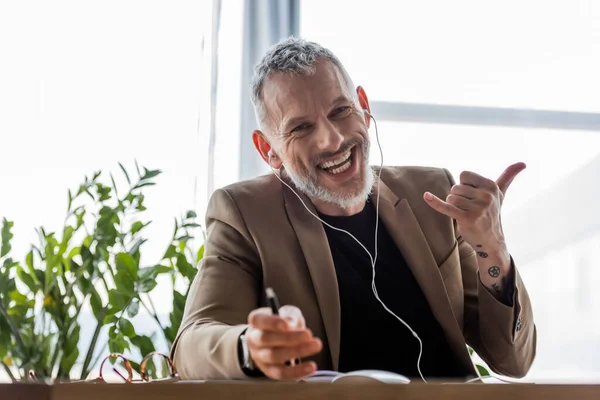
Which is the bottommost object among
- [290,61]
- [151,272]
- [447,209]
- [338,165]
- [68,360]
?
[68,360]

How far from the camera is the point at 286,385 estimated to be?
57 centimetres

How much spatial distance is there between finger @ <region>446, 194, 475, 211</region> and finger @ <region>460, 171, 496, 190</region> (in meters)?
0.04

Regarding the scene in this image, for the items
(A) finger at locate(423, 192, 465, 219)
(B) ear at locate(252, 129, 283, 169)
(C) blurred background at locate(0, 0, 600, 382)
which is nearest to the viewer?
(A) finger at locate(423, 192, 465, 219)

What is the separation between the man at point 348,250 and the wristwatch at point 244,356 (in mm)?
255

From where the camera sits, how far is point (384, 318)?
5.22 ft

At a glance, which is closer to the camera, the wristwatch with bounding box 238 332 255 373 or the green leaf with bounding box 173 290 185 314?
the wristwatch with bounding box 238 332 255 373

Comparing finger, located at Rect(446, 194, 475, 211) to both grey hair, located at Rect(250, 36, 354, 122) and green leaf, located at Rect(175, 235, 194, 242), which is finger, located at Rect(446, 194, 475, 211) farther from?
green leaf, located at Rect(175, 235, 194, 242)

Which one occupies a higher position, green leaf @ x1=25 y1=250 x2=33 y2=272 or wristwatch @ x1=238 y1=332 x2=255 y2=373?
green leaf @ x1=25 y1=250 x2=33 y2=272

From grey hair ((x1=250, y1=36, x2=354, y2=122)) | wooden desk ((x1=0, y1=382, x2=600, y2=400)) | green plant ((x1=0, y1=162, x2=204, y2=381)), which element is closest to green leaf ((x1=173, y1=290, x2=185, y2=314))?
green plant ((x1=0, y1=162, x2=204, y2=381))

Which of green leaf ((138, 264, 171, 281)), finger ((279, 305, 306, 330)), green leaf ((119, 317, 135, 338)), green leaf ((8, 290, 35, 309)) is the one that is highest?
finger ((279, 305, 306, 330))

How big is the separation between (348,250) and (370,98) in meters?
1.33

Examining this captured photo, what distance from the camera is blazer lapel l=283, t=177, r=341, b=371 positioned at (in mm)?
1501

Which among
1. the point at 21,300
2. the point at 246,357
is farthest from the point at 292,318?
the point at 21,300

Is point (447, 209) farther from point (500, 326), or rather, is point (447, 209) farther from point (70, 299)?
point (70, 299)
